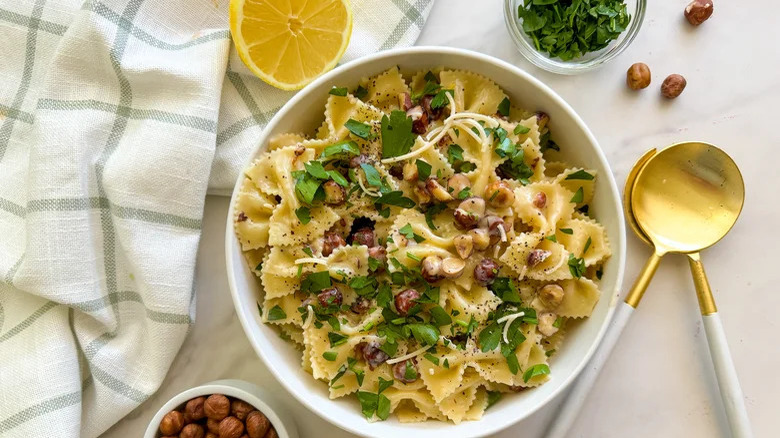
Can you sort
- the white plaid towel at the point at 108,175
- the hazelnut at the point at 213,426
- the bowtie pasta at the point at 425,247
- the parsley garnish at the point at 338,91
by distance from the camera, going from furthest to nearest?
the white plaid towel at the point at 108,175 → the hazelnut at the point at 213,426 → the parsley garnish at the point at 338,91 → the bowtie pasta at the point at 425,247

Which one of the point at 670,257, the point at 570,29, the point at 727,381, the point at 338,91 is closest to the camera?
the point at 338,91

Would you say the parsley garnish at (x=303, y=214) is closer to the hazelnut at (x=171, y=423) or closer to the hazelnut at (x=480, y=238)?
the hazelnut at (x=480, y=238)

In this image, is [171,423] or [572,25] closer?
[171,423]

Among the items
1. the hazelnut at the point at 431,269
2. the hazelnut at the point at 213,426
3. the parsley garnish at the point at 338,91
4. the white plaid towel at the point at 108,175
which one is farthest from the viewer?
the white plaid towel at the point at 108,175

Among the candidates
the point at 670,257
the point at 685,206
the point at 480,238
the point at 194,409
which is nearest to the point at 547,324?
the point at 480,238

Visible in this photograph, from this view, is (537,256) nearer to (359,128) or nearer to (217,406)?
(359,128)

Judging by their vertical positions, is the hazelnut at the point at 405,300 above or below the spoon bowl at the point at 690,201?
below

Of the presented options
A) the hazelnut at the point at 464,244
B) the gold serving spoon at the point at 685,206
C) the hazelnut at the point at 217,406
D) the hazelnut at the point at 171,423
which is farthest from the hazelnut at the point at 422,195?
the hazelnut at the point at 171,423
